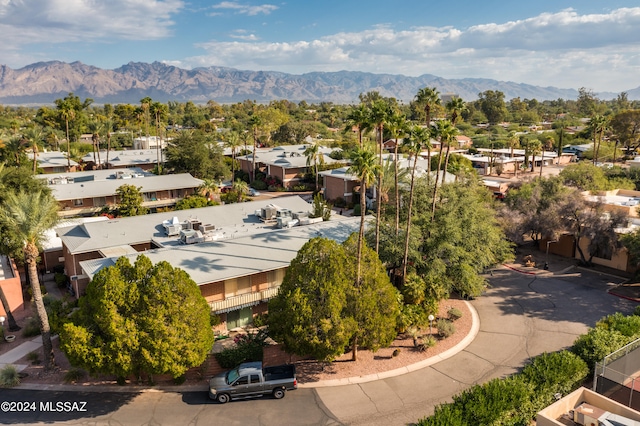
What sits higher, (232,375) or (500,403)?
(500,403)

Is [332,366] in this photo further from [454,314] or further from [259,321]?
[454,314]

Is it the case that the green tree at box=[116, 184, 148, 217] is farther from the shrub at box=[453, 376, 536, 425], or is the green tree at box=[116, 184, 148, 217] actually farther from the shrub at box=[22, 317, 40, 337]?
the shrub at box=[453, 376, 536, 425]

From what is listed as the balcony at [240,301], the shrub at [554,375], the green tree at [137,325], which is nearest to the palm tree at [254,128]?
the balcony at [240,301]

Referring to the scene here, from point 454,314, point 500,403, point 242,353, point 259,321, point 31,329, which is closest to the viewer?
point 500,403

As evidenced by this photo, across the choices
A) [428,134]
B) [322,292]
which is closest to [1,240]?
[322,292]

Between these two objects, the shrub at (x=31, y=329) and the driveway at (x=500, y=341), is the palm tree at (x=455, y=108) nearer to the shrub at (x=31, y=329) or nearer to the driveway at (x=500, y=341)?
the driveway at (x=500, y=341)

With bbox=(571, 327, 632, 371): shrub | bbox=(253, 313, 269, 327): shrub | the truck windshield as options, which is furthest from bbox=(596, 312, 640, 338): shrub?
the truck windshield

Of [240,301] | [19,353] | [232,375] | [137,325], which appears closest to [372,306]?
[232,375]
